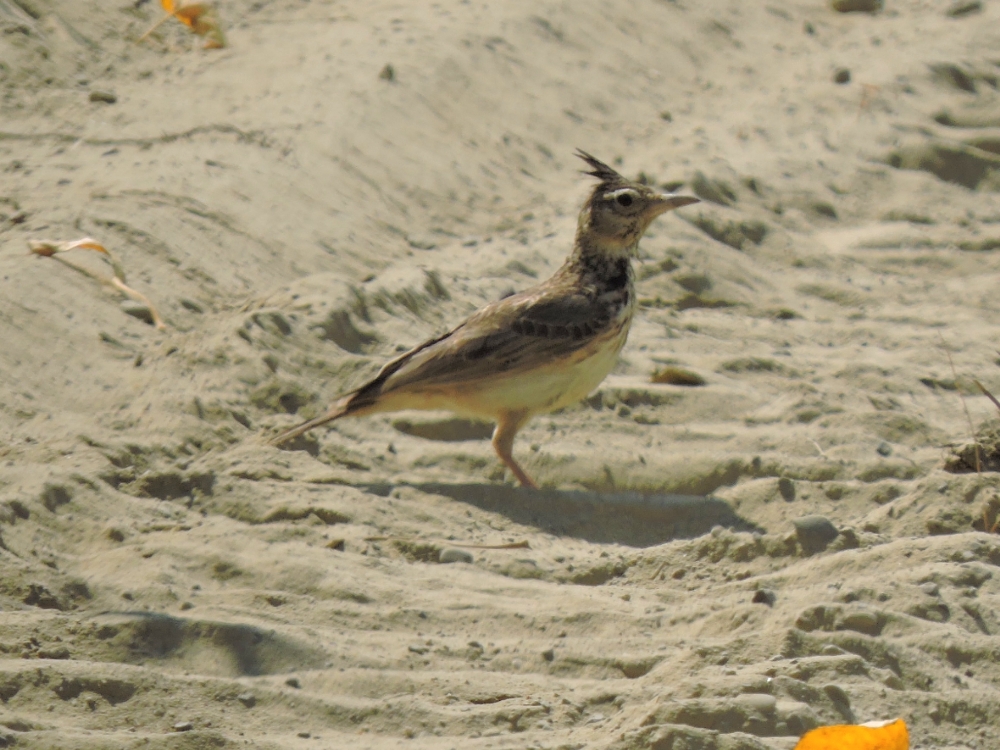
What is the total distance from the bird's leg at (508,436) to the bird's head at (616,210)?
1.00 meters

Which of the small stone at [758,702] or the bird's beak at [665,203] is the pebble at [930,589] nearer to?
the small stone at [758,702]

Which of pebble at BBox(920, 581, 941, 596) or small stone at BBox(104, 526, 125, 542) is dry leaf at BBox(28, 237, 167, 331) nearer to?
small stone at BBox(104, 526, 125, 542)

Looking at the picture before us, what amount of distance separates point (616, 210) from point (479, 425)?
1.12 metres

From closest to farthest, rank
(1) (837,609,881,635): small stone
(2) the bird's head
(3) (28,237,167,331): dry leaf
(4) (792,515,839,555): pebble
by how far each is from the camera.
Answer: (1) (837,609,881,635): small stone < (4) (792,515,839,555): pebble < (3) (28,237,167,331): dry leaf < (2) the bird's head

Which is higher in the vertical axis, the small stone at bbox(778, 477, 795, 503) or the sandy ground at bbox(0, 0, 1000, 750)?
the sandy ground at bbox(0, 0, 1000, 750)

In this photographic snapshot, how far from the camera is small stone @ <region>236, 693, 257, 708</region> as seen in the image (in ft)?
12.1

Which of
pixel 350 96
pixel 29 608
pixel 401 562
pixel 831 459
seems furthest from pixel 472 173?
pixel 29 608

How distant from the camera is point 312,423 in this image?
5695 millimetres

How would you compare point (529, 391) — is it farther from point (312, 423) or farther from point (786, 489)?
point (786, 489)

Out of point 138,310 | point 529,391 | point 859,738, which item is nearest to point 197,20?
point 138,310

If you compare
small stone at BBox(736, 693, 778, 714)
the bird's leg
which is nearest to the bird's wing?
the bird's leg

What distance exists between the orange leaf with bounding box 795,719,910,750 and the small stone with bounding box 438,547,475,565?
1653 millimetres

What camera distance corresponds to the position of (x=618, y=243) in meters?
6.55

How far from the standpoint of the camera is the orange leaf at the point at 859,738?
11.2 ft
